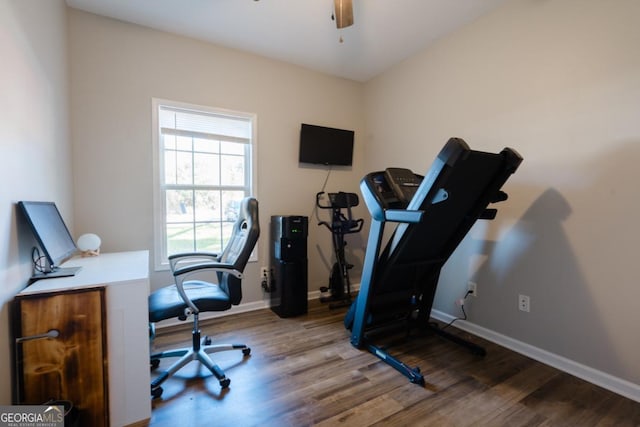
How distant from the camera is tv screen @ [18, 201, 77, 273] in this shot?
4.57 feet

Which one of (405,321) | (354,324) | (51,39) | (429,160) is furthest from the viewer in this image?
(429,160)

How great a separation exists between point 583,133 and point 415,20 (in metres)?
1.63

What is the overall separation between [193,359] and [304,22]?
2889 mm

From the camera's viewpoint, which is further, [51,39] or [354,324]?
[354,324]

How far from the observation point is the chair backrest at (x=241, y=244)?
1.87 m

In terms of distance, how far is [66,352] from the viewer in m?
1.31

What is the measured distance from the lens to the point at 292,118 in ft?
10.9

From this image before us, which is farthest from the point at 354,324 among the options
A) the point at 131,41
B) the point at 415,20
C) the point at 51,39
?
the point at 131,41

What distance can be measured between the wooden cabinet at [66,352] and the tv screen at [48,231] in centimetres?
32

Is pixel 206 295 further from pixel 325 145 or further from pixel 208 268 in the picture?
pixel 325 145

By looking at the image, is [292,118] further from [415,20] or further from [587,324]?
[587,324]

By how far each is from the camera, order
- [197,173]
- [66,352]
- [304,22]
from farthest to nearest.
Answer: [197,173], [304,22], [66,352]

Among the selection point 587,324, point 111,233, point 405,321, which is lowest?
point 405,321

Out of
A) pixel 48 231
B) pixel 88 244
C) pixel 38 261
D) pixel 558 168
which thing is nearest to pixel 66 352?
pixel 38 261
